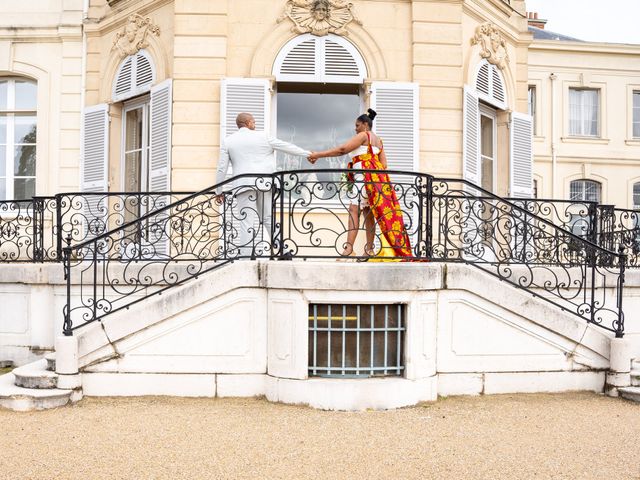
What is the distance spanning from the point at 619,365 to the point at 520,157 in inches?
222

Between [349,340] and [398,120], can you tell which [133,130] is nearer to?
[398,120]

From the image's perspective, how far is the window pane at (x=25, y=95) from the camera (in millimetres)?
12375

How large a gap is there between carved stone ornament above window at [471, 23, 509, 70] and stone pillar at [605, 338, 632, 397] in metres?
5.48

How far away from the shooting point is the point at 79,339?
6895mm

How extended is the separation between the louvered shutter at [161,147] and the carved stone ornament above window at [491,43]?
456cm

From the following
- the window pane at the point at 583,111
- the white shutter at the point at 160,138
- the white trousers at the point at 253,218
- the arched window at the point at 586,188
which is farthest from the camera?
the window pane at the point at 583,111

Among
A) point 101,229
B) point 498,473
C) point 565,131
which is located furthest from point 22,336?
point 565,131

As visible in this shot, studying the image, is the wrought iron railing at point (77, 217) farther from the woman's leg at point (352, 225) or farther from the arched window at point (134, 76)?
the woman's leg at point (352, 225)

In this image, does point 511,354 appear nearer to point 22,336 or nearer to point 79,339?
point 79,339

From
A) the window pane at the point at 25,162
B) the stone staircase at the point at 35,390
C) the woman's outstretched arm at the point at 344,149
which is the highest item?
the window pane at the point at 25,162

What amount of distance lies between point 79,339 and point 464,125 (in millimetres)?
6162

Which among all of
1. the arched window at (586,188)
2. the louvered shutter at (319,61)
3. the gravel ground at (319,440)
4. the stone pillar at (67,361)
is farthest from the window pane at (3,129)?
the arched window at (586,188)

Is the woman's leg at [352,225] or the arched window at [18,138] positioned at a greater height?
the arched window at [18,138]

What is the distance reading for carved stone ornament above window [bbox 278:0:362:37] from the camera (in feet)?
34.3
